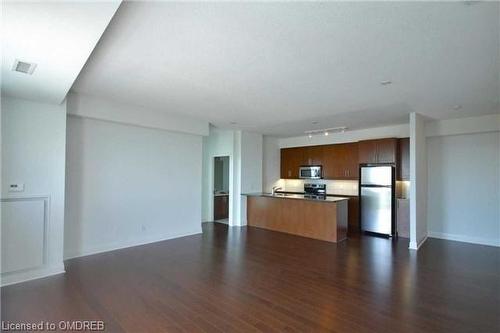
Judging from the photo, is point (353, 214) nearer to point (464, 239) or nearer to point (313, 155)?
point (313, 155)

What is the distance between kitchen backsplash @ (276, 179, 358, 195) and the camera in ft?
24.3

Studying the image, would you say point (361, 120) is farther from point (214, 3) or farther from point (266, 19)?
point (214, 3)

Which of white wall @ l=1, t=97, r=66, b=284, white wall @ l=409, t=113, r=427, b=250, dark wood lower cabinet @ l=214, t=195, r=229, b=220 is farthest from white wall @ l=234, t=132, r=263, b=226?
white wall @ l=1, t=97, r=66, b=284

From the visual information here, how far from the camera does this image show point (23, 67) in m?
2.56

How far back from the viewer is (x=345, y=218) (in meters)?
5.96

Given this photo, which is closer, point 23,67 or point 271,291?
point 23,67

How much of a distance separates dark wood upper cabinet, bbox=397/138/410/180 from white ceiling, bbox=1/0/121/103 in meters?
6.34

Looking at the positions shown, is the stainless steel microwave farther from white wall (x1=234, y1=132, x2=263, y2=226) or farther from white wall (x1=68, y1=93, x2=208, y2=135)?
white wall (x1=68, y1=93, x2=208, y2=135)

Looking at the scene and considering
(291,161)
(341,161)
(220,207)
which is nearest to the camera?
(341,161)

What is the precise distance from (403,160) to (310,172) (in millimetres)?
2519

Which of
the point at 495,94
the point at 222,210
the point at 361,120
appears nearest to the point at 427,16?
the point at 495,94

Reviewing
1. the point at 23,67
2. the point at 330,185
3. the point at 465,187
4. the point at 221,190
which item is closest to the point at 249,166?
the point at 221,190

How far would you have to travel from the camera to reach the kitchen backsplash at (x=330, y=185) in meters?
7.40

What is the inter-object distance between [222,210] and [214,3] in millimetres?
6932
